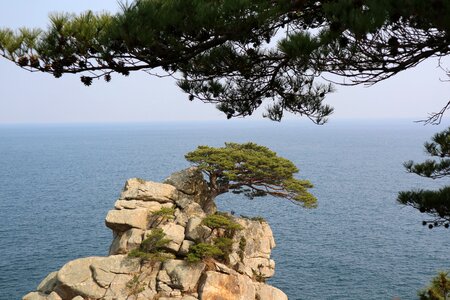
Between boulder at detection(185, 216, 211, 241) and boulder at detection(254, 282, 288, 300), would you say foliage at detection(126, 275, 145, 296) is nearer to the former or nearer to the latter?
boulder at detection(185, 216, 211, 241)

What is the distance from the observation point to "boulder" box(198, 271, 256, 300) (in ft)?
63.9

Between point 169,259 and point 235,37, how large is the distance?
15562 mm

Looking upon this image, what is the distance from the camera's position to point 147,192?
74.9 feet

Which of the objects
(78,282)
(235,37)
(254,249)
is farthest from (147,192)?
(235,37)

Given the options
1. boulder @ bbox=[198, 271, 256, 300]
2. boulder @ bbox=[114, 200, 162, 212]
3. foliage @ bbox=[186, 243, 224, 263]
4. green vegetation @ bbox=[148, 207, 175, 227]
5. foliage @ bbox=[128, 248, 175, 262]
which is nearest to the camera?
boulder @ bbox=[198, 271, 256, 300]

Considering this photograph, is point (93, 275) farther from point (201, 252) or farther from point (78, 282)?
point (201, 252)

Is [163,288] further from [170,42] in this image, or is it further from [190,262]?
[170,42]

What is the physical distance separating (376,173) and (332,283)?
4891 centimetres

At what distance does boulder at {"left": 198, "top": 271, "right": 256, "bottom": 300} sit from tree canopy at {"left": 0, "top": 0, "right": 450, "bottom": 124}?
45.1 feet

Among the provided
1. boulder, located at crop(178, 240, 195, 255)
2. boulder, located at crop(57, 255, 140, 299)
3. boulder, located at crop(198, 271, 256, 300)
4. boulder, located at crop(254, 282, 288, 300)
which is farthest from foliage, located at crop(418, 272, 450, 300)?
boulder, located at crop(57, 255, 140, 299)

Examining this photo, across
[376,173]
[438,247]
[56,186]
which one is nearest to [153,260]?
[438,247]

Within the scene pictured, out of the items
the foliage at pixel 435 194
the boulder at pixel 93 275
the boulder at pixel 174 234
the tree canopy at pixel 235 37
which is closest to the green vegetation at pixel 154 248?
the boulder at pixel 174 234

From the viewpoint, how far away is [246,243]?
23141 mm

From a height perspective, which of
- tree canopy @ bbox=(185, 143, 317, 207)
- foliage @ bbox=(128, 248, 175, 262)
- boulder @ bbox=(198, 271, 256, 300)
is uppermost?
tree canopy @ bbox=(185, 143, 317, 207)
